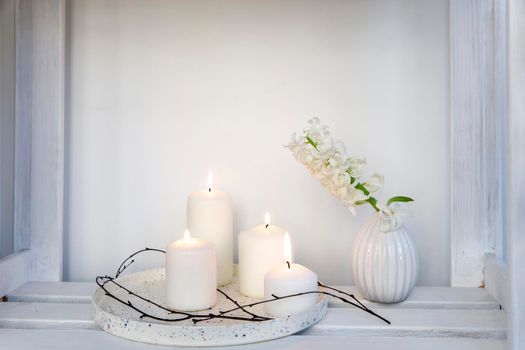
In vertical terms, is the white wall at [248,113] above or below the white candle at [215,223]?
above

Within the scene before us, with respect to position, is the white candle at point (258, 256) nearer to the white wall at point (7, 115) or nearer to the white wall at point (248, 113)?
the white wall at point (248, 113)

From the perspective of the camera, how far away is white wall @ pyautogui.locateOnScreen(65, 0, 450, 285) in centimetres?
79

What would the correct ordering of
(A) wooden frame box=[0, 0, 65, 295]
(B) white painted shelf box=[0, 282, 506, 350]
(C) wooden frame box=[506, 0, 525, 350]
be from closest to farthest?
(C) wooden frame box=[506, 0, 525, 350], (B) white painted shelf box=[0, 282, 506, 350], (A) wooden frame box=[0, 0, 65, 295]

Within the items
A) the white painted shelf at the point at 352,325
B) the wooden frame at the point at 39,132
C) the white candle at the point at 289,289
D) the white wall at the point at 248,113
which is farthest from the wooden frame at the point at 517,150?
the wooden frame at the point at 39,132

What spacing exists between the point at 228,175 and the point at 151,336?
33cm

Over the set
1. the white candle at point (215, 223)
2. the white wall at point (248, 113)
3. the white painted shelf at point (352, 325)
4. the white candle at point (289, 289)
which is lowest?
the white painted shelf at point (352, 325)

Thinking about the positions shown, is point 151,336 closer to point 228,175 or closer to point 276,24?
point 228,175

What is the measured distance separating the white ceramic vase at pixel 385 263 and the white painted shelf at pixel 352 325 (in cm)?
2

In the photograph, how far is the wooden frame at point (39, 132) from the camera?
0.78 meters

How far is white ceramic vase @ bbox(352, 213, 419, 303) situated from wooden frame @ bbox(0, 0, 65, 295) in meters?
0.48

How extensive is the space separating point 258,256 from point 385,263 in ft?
0.55

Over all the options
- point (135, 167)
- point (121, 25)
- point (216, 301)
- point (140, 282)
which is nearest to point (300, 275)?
point (216, 301)

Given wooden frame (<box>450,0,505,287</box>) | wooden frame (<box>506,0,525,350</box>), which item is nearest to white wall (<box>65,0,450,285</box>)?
wooden frame (<box>450,0,505,287</box>)

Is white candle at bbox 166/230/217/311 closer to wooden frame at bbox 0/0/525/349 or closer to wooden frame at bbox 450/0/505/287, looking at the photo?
wooden frame at bbox 0/0/525/349
